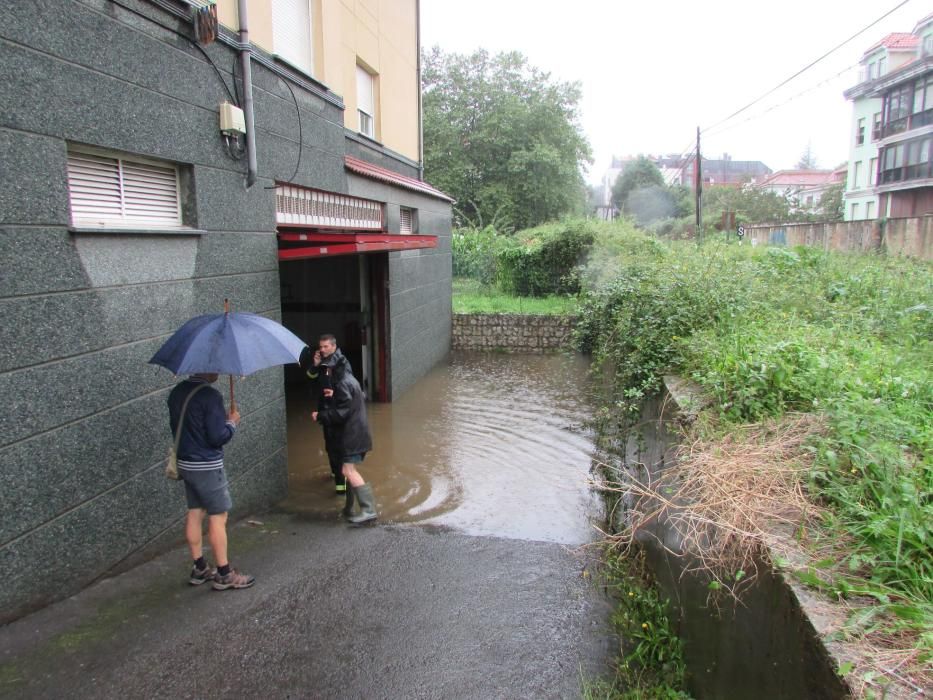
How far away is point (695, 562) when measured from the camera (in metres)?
3.40

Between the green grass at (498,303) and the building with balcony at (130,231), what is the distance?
9.65 m

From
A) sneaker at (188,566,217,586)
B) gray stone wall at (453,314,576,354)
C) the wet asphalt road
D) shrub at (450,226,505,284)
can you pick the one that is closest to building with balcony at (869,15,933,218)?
shrub at (450,226,505,284)

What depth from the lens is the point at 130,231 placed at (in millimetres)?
4238

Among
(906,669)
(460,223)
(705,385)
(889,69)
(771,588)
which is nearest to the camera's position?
(906,669)

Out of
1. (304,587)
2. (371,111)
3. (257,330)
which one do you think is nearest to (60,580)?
(304,587)

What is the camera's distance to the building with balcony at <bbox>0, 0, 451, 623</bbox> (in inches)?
136

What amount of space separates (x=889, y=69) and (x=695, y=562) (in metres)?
46.8

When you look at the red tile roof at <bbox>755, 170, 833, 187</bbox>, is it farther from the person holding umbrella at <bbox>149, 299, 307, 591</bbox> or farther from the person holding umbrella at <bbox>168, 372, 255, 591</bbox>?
the person holding umbrella at <bbox>168, 372, 255, 591</bbox>

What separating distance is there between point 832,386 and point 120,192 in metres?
4.87

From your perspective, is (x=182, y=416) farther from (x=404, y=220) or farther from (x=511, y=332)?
(x=511, y=332)

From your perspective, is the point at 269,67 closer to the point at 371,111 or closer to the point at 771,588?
the point at 371,111

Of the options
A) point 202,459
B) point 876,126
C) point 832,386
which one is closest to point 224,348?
point 202,459

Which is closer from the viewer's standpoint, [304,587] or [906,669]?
[906,669]

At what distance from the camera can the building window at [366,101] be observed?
34.7 ft
